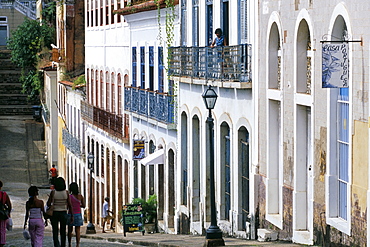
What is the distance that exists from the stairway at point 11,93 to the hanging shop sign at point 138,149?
154 ft

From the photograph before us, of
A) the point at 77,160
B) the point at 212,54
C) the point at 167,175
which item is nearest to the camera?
the point at 212,54

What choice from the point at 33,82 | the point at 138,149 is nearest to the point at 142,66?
the point at 138,149

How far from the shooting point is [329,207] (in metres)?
16.1

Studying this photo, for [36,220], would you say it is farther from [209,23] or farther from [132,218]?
[132,218]

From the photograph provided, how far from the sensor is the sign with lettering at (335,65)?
14469mm

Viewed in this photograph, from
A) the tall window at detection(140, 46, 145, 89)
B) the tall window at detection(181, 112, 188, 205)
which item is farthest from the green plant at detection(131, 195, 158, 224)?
the tall window at detection(140, 46, 145, 89)

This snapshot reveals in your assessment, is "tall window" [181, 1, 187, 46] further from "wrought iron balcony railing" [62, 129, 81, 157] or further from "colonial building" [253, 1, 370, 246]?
"wrought iron balcony railing" [62, 129, 81, 157]

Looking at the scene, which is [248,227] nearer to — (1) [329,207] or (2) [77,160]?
(1) [329,207]

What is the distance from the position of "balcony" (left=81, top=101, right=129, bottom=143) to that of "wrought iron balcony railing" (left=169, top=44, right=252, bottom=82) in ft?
26.3

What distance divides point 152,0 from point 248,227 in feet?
34.3

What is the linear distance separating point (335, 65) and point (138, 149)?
660 inches

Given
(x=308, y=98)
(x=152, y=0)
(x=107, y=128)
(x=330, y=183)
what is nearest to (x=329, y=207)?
(x=330, y=183)

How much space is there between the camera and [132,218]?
91.6ft

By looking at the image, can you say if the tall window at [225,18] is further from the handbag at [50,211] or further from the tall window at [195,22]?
the handbag at [50,211]
